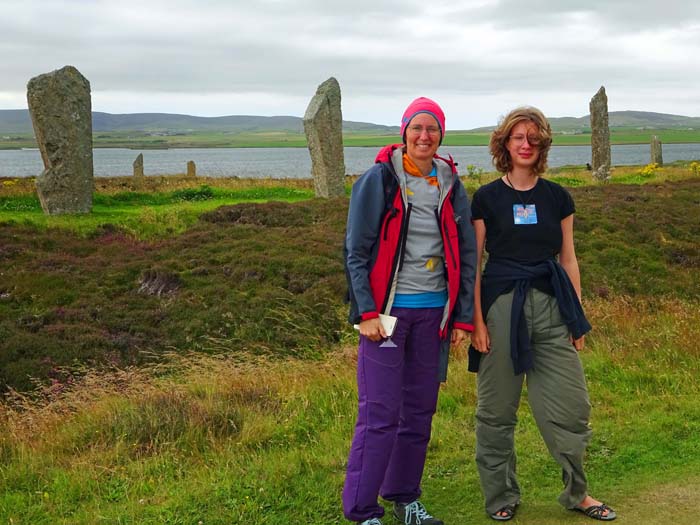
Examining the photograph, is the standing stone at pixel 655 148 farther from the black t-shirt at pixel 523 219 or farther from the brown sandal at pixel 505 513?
the brown sandal at pixel 505 513

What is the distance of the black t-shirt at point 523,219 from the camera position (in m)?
5.18

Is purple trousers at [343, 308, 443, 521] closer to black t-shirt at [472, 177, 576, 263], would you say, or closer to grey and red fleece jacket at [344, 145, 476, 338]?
grey and red fleece jacket at [344, 145, 476, 338]

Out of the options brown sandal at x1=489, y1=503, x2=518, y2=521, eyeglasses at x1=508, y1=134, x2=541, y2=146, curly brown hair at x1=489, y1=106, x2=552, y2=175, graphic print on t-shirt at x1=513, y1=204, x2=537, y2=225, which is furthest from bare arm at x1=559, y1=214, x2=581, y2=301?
brown sandal at x1=489, y1=503, x2=518, y2=521

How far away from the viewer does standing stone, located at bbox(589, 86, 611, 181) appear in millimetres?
30031

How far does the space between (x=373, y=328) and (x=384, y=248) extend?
50 centimetres

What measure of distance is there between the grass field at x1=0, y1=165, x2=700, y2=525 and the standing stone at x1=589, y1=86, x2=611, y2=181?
10.7m

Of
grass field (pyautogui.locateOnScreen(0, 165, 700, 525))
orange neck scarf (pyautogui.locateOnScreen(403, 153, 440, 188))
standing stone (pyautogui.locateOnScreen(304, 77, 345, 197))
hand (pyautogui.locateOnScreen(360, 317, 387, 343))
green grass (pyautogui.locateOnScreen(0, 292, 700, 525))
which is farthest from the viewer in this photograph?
standing stone (pyautogui.locateOnScreen(304, 77, 345, 197))

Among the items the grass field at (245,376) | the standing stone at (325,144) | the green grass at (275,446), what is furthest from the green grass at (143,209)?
the green grass at (275,446)

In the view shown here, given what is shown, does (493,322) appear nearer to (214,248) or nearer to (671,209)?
(214,248)

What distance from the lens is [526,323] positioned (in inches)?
202

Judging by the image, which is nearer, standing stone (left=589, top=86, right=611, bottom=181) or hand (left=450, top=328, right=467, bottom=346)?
hand (left=450, top=328, right=467, bottom=346)

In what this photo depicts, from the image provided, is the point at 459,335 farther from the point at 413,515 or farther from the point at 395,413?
the point at 413,515

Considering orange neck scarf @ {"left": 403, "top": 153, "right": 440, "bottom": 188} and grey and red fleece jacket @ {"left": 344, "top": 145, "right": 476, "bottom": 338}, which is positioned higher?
orange neck scarf @ {"left": 403, "top": 153, "right": 440, "bottom": 188}

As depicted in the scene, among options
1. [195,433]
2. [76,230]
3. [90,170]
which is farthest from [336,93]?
[195,433]
